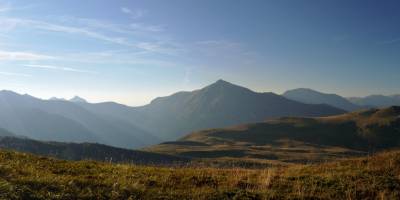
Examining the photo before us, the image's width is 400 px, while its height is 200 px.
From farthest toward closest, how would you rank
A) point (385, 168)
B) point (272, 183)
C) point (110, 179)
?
point (385, 168)
point (272, 183)
point (110, 179)

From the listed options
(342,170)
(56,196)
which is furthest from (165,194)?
(342,170)

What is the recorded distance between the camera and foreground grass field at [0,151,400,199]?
1116cm

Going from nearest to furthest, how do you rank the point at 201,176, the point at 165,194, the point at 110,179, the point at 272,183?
the point at 165,194 < the point at 110,179 < the point at 272,183 < the point at 201,176

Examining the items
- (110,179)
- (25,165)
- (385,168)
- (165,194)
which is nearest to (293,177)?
(385,168)

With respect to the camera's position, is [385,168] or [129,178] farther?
[385,168]

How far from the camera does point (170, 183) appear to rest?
13.6 m

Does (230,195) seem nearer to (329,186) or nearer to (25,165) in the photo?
(329,186)

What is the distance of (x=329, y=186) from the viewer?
554 inches

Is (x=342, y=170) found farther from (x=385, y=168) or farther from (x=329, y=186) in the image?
(x=329, y=186)

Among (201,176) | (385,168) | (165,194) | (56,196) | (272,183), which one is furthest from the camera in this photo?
(385,168)

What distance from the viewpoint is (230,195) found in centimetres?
1240

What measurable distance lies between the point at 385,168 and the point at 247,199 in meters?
8.37

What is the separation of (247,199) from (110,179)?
477cm

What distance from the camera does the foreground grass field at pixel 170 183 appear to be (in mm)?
11156
